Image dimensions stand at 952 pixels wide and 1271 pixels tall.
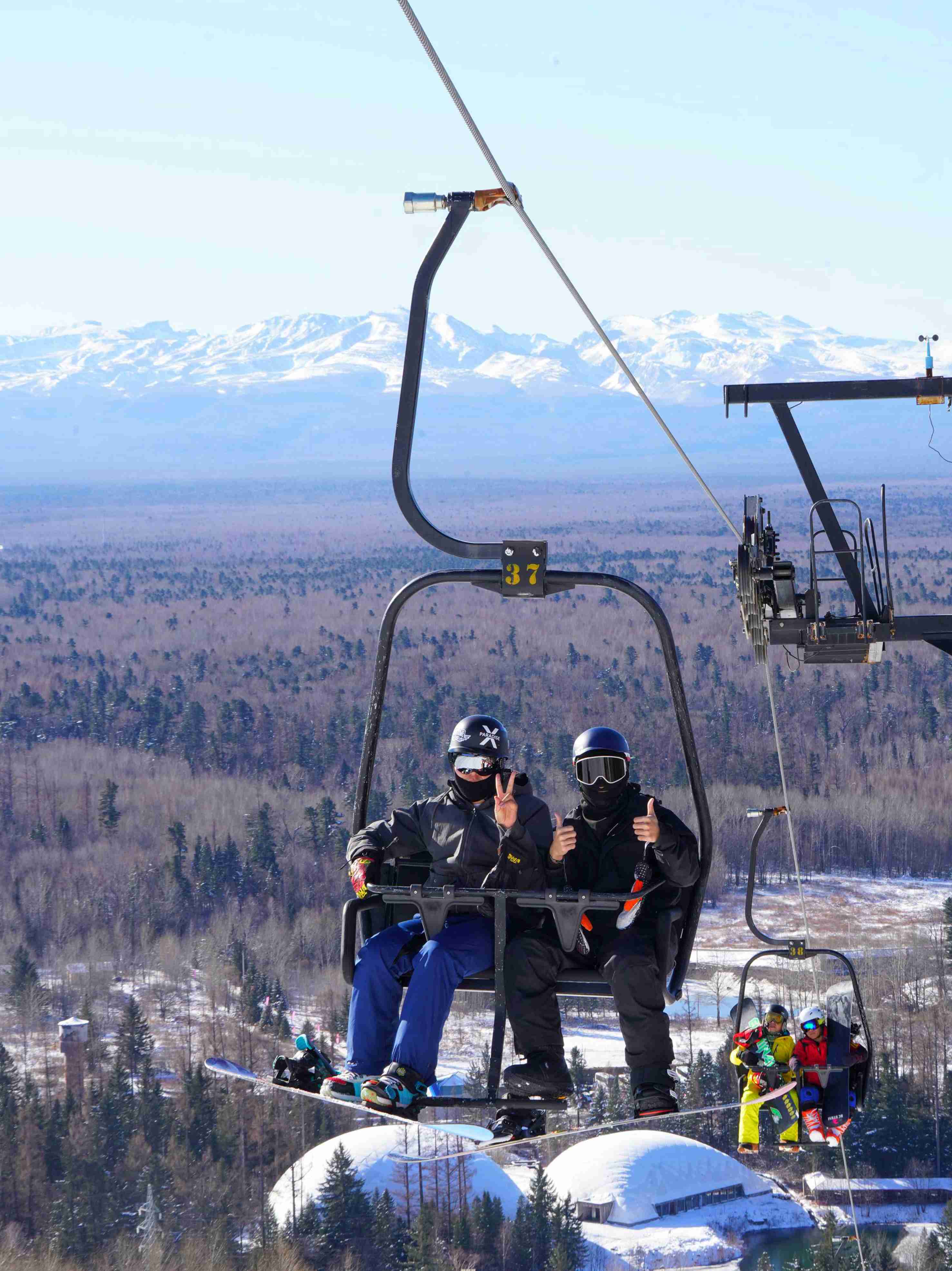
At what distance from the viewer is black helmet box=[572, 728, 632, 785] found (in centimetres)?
716

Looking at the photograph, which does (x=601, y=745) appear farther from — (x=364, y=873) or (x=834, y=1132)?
(x=834, y=1132)

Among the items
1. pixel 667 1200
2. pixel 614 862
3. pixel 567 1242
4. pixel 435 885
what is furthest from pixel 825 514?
pixel 667 1200

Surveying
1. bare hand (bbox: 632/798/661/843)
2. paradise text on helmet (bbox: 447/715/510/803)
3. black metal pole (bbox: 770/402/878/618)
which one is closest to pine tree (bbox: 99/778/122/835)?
black metal pole (bbox: 770/402/878/618)

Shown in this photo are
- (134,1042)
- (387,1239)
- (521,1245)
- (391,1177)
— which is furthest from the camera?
(134,1042)

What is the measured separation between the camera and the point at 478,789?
721 cm

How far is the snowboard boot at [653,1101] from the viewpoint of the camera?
257 inches

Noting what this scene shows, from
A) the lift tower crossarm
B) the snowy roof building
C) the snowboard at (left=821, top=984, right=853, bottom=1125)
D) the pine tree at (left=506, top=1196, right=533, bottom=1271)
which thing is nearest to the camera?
the snowboard at (left=821, top=984, right=853, bottom=1125)

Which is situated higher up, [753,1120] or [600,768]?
[600,768]

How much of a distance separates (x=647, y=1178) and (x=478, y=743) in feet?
229

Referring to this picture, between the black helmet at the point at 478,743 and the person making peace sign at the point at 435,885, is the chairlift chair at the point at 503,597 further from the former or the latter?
the black helmet at the point at 478,743

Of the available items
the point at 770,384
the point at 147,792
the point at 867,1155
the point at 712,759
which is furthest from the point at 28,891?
the point at 770,384

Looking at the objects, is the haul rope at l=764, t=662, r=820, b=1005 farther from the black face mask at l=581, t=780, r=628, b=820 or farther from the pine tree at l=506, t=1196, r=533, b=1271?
the pine tree at l=506, t=1196, r=533, b=1271

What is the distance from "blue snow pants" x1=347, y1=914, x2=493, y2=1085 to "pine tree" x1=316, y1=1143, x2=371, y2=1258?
6497cm

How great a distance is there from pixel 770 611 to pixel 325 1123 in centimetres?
7096
